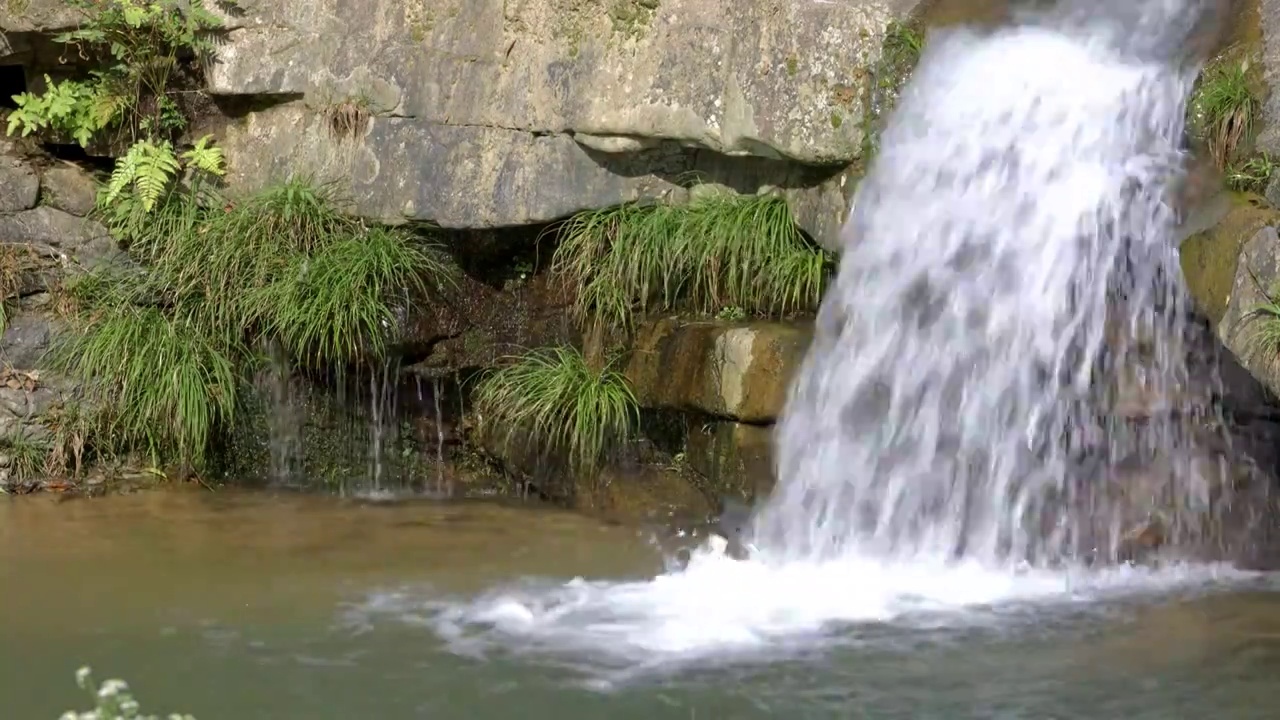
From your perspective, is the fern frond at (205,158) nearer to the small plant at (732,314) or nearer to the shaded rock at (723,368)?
the shaded rock at (723,368)

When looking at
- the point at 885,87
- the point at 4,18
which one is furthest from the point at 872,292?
the point at 4,18

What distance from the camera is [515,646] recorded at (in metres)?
5.06

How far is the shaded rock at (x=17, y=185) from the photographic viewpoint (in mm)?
8078

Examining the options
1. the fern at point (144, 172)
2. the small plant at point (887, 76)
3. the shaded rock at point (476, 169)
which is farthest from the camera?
the fern at point (144, 172)

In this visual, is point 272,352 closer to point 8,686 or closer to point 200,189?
point 200,189

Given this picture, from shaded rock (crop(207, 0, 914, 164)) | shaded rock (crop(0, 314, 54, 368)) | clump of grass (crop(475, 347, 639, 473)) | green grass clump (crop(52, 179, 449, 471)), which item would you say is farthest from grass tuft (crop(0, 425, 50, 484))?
clump of grass (crop(475, 347, 639, 473))

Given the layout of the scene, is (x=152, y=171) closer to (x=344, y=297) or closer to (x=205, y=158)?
(x=205, y=158)

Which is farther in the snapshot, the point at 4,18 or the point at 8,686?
the point at 4,18

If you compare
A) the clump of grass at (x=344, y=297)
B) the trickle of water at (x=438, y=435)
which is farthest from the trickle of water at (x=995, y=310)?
the clump of grass at (x=344, y=297)

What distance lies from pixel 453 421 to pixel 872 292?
2.38 m

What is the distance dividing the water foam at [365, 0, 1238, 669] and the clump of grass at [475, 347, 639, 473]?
894 mm

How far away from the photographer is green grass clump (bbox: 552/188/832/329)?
6.98 metres

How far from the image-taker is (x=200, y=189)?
8180mm

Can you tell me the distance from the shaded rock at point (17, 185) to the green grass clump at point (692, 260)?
3.07 meters
